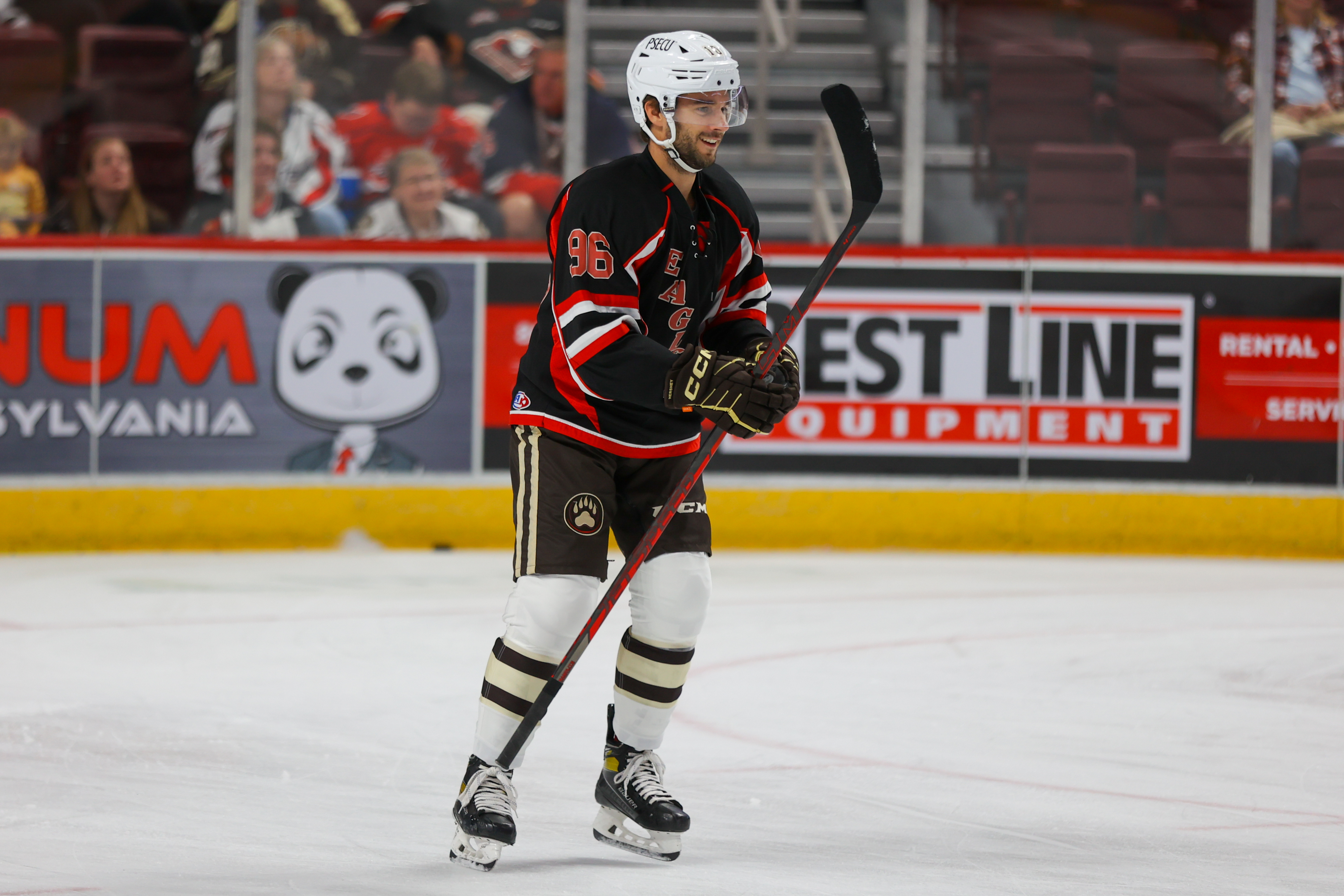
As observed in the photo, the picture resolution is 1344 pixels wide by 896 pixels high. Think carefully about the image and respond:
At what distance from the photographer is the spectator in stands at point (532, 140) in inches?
266

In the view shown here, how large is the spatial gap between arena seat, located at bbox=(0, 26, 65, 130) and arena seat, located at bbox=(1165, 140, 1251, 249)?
4451mm

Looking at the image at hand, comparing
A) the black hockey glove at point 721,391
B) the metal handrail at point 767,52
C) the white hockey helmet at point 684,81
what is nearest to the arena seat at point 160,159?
the metal handrail at point 767,52

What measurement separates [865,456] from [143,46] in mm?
3293

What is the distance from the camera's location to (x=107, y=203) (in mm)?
6578

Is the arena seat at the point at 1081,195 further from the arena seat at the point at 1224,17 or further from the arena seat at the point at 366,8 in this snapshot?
the arena seat at the point at 366,8

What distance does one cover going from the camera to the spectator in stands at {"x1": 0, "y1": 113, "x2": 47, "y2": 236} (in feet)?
21.3

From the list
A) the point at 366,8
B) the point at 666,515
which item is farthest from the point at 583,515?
the point at 366,8

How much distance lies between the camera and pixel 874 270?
6.77 metres

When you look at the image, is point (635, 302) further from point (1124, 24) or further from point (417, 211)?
point (1124, 24)

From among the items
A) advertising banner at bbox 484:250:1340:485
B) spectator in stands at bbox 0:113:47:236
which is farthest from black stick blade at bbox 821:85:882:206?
spectator in stands at bbox 0:113:47:236

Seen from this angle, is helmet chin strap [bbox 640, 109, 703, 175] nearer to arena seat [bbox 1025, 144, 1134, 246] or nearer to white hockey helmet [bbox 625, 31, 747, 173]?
white hockey helmet [bbox 625, 31, 747, 173]

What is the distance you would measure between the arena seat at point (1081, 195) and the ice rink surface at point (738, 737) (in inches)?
59.3

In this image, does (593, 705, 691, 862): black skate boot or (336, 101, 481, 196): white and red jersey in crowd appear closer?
(593, 705, 691, 862): black skate boot

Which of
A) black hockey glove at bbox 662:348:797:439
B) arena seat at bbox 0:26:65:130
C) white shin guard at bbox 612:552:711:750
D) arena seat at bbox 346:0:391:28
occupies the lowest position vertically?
white shin guard at bbox 612:552:711:750
